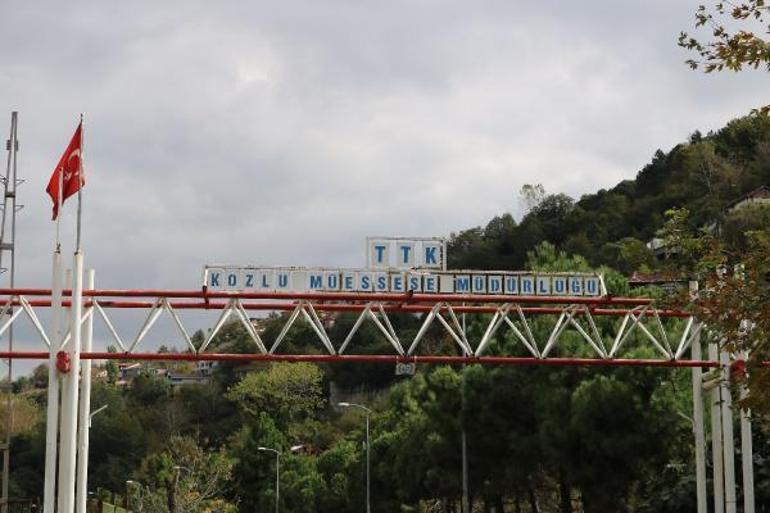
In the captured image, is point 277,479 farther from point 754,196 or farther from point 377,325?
point 377,325

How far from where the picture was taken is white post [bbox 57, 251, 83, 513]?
24672mm

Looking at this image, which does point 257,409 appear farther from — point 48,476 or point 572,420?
point 48,476

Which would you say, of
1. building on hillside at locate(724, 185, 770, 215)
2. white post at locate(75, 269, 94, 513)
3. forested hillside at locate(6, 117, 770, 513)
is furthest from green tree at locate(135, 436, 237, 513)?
building on hillside at locate(724, 185, 770, 215)

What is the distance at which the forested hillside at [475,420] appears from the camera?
33531 mm

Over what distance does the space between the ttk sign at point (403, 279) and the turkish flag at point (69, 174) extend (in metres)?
3.31

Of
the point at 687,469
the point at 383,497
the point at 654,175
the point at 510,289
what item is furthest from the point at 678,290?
the point at 654,175

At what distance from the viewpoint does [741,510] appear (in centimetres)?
3150

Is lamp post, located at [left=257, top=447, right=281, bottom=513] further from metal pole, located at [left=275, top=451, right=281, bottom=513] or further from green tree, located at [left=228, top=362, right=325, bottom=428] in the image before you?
green tree, located at [left=228, top=362, right=325, bottom=428]

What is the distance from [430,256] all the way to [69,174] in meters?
8.03

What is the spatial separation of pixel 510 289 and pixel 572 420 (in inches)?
297

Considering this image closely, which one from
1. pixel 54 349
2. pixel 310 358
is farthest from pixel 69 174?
pixel 310 358

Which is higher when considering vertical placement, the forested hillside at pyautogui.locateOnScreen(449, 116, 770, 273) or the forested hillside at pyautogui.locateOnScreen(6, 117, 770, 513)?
the forested hillside at pyautogui.locateOnScreen(449, 116, 770, 273)

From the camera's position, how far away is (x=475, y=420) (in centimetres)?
3878

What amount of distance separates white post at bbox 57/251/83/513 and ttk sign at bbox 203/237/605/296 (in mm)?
2677
